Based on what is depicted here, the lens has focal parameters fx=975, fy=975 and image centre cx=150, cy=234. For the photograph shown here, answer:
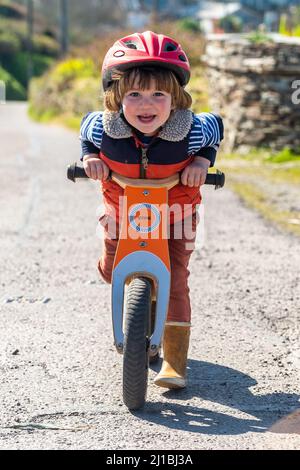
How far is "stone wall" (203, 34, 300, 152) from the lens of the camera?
505 inches

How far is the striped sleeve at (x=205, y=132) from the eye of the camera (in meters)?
4.39

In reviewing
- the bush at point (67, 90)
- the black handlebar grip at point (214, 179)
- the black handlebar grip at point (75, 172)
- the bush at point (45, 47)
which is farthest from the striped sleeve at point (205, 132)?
the bush at point (45, 47)

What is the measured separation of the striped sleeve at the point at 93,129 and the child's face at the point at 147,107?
0.62 feet

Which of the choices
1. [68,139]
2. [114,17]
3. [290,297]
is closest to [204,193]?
[290,297]

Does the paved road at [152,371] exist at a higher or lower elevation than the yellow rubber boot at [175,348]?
lower

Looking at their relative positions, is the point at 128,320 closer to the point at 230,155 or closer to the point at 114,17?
the point at 230,155

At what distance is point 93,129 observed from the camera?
4.43 metres

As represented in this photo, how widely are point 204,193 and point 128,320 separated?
20.8 ft

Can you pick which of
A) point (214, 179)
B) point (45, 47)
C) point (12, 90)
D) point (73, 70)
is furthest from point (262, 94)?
point (45, 47)

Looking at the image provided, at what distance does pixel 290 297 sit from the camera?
19.9 feet

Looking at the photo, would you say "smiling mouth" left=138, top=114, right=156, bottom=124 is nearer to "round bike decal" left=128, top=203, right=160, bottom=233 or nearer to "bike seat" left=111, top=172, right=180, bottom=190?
"bike seat" left=111, top=172, right=180, bottom=190

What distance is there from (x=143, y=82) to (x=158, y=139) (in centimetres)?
27

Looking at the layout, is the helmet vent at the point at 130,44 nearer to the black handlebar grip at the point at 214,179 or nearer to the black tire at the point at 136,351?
the black handlebar grip at the point at 214,179

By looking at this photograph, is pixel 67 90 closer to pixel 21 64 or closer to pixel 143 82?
pixel 143 82
